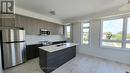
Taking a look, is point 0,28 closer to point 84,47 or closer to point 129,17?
point 84,47

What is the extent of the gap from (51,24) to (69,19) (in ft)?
4.92

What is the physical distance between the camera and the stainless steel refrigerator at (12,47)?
2.75 m

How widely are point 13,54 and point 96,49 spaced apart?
4.48 meters

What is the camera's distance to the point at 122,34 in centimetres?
369

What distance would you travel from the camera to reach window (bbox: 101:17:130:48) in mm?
3582

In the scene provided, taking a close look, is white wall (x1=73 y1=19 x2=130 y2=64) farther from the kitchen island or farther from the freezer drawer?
the freezer drawer

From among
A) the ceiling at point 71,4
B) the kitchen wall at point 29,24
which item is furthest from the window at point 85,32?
the kitchen wall at point 29,24

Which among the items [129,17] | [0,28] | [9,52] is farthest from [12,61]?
[129,17]

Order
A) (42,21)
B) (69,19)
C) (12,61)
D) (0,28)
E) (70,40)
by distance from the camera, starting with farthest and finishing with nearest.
Answer: (70,40), (69,19), (42,21), (12,61), (0,28)

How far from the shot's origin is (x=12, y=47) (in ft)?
9.65

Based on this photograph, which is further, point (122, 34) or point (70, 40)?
point (70, 40)

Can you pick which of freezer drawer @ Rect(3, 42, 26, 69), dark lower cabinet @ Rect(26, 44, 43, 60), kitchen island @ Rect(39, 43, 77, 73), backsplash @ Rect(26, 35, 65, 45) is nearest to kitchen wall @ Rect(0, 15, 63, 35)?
backsplash @ Rect(26, 35, 65, 45)

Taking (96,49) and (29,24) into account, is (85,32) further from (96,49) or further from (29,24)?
(29,24)

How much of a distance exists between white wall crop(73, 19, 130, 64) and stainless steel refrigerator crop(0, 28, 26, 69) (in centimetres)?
373
